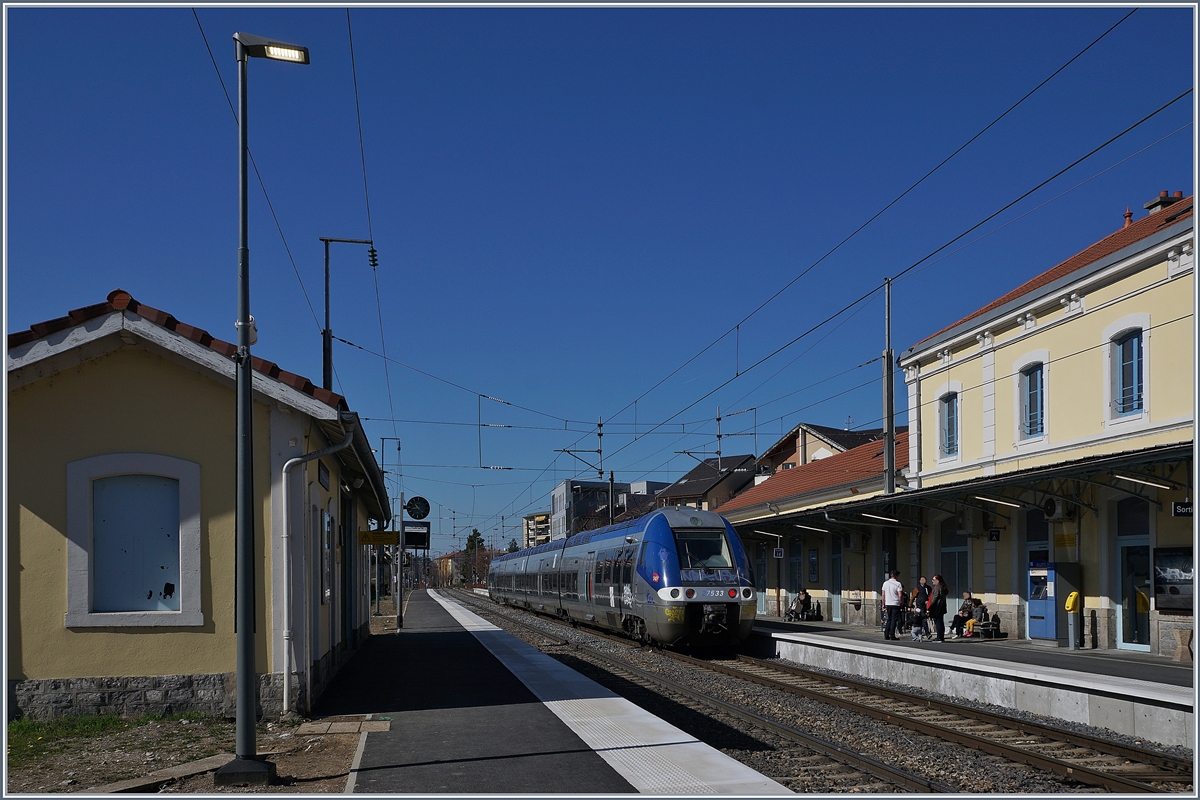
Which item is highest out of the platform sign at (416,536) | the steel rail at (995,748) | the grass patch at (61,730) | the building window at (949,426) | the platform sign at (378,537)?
the building window at (949,426)

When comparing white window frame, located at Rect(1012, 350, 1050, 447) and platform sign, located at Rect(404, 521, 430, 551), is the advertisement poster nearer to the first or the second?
white window frame, located at Rect(1012, 350, 1050, 447)

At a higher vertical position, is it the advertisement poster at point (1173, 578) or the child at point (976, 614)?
the advertisement poster at point (1173, 578)

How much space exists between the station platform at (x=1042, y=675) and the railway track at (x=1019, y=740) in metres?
0.58

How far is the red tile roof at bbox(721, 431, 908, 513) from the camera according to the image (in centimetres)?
3256

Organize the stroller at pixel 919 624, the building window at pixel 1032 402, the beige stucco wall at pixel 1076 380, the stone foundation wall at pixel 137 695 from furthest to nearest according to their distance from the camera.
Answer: the stroller at pixel 919 624 → the building window at pixel 1032 402 → the beige stucco wall at pixel 1076 380 → the stone foundation wall at pixel 137 695

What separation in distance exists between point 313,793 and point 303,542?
4.44 metres

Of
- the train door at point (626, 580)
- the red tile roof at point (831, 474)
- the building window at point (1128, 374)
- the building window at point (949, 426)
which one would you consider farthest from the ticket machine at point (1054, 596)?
the red tile roof at point (831, 474)

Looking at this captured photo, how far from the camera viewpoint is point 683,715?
12844mm

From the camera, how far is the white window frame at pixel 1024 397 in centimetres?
2220

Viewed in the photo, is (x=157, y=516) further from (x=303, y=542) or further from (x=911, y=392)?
(x=911, y=392)

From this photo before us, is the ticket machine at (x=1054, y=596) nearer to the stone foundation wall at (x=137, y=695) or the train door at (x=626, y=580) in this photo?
the train door at (x=626, y=580)

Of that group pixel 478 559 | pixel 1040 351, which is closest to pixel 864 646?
pixel 1040 351

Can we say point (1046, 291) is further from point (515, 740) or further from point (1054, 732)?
point (515, 740)

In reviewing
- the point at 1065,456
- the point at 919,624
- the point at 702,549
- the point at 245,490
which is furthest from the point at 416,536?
the point at 245,490
